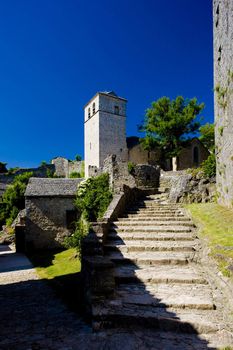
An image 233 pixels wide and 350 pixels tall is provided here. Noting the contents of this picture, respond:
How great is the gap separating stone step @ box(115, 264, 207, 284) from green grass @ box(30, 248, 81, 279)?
519 cm

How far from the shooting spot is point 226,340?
12.1 ft

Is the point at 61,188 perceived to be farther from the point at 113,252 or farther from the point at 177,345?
the point at 177,345

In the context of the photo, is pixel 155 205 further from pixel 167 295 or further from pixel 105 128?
pixel 105 128

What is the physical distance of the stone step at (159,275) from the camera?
18.5 feet

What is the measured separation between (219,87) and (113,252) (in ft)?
29.0

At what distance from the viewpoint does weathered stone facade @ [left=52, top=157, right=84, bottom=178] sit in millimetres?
43994

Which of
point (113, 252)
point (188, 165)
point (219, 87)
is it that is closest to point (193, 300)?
point (113, 252)

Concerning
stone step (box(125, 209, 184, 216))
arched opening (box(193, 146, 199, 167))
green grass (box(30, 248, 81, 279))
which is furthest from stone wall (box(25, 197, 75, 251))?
arched opening (box(193, 146, 199, 167))

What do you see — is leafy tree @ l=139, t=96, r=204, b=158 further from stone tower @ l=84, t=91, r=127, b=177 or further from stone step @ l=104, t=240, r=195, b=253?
stone step @ l=104, t=240, r=195, b=253

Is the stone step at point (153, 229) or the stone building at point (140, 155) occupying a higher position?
→ the stone building at point (140, 155)

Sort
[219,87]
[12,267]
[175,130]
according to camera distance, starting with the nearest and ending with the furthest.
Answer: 1. [219,87]
2. [12,267]
3. [175,130]

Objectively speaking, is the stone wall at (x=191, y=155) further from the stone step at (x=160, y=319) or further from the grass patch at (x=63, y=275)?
the stone step at (x=160, y=319)

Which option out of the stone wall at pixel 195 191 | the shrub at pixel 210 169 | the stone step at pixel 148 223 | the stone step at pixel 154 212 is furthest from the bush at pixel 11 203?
the shrub at pixel 210 169

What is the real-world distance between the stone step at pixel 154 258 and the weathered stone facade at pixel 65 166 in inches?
1443
